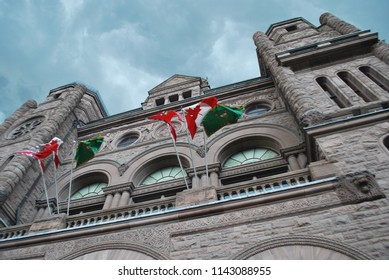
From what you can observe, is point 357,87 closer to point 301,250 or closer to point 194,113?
point 194,113

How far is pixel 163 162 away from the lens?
14.1m

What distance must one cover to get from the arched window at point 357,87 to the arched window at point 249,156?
3.76m

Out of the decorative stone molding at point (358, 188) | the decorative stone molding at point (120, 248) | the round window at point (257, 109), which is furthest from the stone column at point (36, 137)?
the decorative stone molding at point (358, 188)

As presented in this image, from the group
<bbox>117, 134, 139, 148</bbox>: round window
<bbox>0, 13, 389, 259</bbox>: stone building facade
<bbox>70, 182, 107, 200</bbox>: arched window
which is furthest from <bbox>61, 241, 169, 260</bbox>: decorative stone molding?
<bbox>117, 134, 139, 148</bbox>: round window

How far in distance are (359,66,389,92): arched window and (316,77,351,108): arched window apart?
1.54 meters

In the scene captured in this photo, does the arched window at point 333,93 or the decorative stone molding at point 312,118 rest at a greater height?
the arched window at point 333,93

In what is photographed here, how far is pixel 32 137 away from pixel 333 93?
544 inches

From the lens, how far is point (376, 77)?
12.3 meters

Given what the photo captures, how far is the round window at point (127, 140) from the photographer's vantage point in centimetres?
1651

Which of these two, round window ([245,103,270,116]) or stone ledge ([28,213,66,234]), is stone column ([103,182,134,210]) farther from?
round window ([245,103,270,116])

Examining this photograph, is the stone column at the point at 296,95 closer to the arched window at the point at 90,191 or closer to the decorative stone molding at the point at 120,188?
the decorative stone molding at the point at 120,188

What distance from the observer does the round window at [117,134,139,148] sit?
16.5m

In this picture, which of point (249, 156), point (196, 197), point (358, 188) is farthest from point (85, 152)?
point (358, 188)
